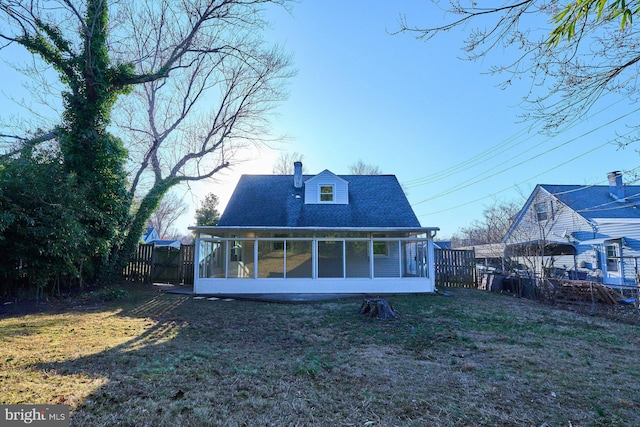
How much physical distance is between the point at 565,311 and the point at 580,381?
6.98m

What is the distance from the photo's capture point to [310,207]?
14016mm

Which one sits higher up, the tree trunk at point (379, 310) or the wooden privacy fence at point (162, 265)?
the wooden privacy fence at point (162, 265)

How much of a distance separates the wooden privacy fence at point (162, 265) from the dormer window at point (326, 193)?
21.4ft

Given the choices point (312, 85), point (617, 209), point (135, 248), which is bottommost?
point (135, 248)

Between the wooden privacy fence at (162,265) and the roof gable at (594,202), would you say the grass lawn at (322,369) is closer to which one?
the wooden privacy fence at (162,265)

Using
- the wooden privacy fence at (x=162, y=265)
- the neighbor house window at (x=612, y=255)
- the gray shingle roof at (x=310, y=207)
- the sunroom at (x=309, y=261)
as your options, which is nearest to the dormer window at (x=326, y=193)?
the gray shingle roof at (x=310, y=207)

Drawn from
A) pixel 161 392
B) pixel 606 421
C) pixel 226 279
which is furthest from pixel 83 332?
pixel 606 421

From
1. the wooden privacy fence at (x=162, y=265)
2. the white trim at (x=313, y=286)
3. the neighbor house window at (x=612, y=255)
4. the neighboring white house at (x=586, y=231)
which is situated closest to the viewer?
the white trim at (x=313, y=286)

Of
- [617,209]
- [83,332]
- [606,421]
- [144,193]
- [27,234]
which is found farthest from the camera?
[617,209]

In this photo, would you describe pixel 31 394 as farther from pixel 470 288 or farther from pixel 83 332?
pixel 470 288

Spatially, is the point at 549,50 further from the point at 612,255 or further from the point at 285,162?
the point at 285,162

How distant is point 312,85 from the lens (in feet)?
42.1

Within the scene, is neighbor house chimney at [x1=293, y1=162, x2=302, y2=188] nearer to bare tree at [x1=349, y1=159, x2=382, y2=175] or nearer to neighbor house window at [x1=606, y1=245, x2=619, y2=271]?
neighbor house window at [x1=606, y1=245, x2=619, y2=271]

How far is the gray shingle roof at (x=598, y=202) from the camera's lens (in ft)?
57.1
